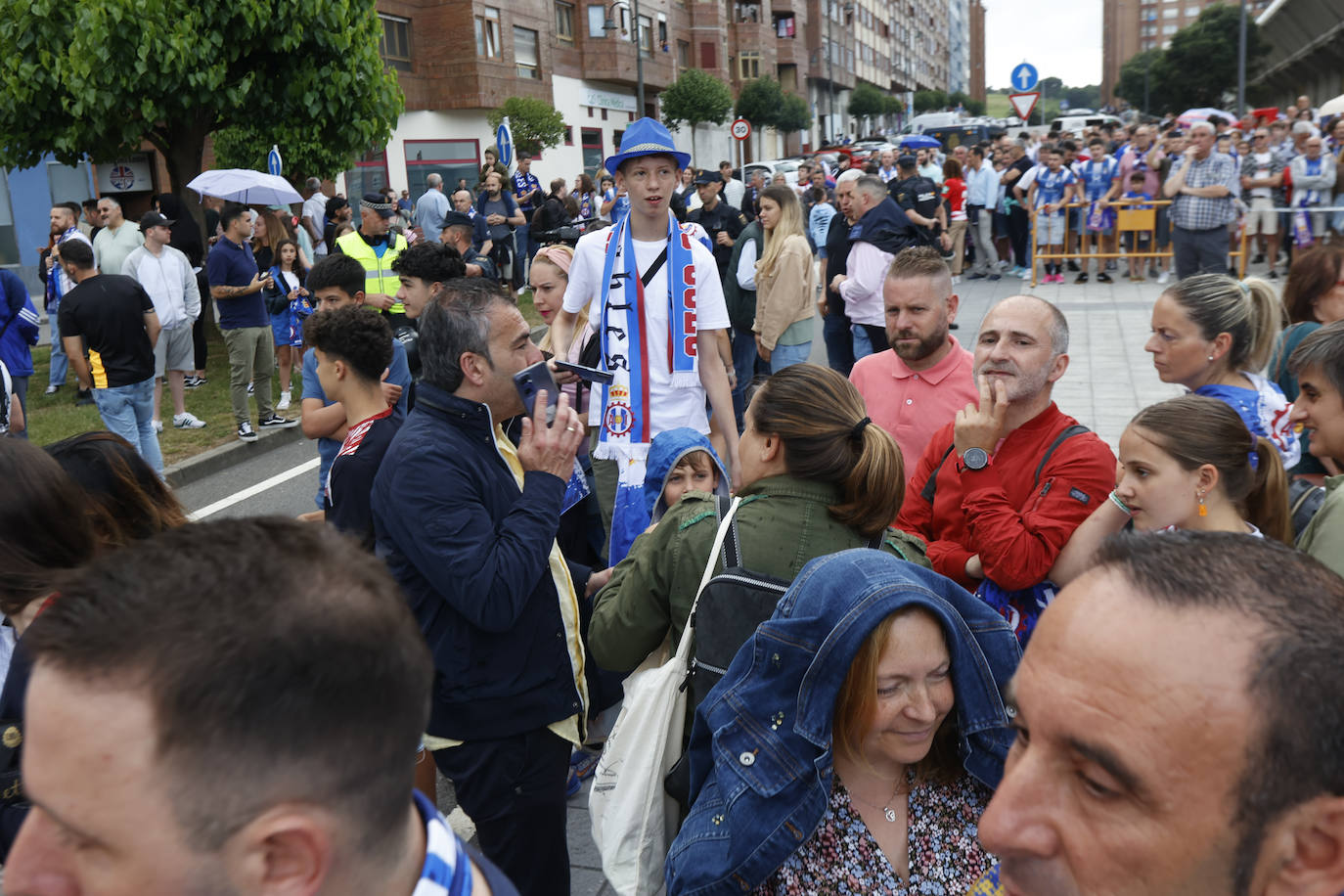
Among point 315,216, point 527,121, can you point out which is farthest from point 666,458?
point 527,121

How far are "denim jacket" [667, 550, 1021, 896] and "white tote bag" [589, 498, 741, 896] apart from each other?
0.33 meters

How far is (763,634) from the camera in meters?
2.08

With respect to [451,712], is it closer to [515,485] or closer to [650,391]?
[515,485]

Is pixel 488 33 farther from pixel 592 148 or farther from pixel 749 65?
pixel 749 65

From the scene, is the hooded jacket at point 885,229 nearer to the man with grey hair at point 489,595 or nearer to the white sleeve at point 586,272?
the white sleeve at point 586,272

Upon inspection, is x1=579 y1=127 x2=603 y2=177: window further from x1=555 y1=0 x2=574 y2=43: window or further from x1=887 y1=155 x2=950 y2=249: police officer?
x1=887 y1=155 x2=950 y2=249: police officer

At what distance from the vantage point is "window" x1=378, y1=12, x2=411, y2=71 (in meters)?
34.5

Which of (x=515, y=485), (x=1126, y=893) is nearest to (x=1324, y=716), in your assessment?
(x=1126, y=893)

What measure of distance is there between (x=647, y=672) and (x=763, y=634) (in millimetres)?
564

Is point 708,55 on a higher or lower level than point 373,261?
higher

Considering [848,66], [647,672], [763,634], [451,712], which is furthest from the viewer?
[848,66]

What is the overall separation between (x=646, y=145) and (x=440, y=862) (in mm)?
3987

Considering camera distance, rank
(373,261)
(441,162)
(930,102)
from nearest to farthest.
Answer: (373,261)
(441,162)
(930,102)

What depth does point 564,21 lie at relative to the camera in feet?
146
